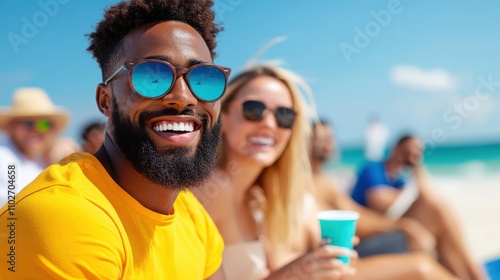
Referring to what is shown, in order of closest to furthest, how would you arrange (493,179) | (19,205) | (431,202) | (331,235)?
1. (19,205)
2. (331,235)
3. (431,202)
4. (493,179)

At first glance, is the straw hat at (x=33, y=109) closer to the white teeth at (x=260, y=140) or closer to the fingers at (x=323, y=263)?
the white teeth at (x=260, y=140)

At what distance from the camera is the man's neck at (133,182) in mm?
1602

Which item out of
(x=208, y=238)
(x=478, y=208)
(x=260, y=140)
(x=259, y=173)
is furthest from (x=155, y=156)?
(x=478, y=208)

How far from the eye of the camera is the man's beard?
5.12 feet

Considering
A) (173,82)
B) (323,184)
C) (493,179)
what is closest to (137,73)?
(173,82)

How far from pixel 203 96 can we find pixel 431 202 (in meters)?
4.24

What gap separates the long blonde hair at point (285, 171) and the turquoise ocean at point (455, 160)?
915 inches

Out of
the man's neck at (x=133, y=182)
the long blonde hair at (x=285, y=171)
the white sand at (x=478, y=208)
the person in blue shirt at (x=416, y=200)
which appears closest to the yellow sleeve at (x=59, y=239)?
the man's neck at (x=133, y=182)

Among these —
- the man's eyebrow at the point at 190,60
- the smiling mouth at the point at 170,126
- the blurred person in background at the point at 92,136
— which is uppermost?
the blurred person in background at the point at 92,136

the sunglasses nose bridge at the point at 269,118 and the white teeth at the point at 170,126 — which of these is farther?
the sunglasses nose bridge at the point at 269,118

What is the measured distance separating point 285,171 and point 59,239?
195 cm

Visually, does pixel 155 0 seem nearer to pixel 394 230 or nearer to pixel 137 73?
pixel 137 73

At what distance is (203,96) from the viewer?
1.62 m

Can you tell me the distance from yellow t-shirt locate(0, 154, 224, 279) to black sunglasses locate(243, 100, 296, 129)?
4.35 ft
